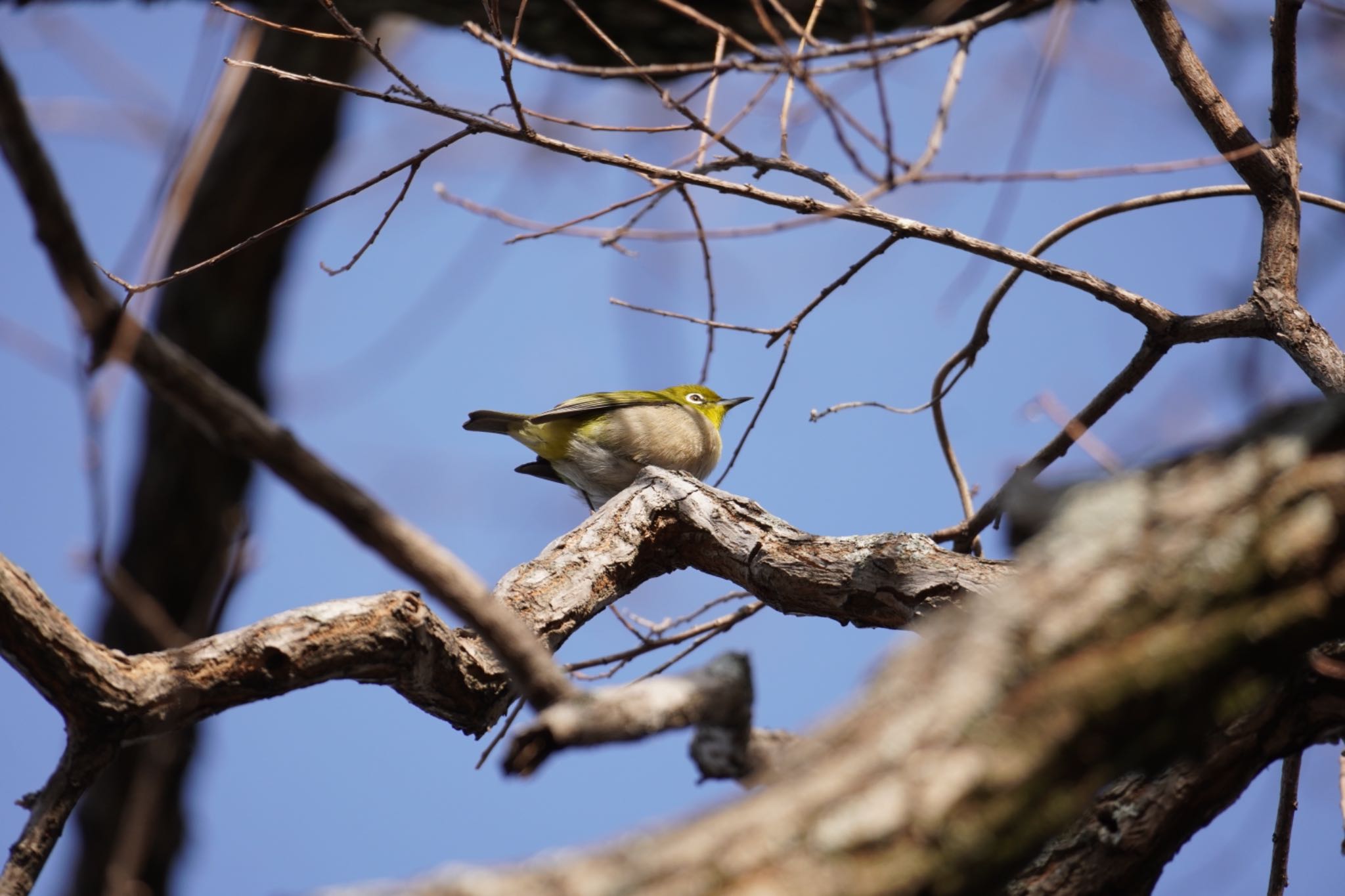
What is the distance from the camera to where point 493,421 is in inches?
252

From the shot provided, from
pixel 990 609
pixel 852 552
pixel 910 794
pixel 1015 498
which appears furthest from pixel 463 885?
pixel 852 552

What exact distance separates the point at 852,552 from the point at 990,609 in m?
1.89

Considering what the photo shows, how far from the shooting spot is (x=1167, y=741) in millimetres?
1348

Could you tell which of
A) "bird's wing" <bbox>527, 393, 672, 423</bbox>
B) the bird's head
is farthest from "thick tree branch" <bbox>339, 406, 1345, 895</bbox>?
the bird's head

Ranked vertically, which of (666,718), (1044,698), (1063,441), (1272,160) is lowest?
(1044,698)

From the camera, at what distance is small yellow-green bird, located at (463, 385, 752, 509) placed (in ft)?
19.4

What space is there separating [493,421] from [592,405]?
681 millimetres

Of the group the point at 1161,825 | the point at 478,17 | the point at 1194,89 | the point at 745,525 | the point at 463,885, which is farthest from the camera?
the point at 478,17

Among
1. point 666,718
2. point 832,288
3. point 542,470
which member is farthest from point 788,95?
point 542,470

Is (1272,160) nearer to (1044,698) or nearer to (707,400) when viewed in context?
(1044,698)

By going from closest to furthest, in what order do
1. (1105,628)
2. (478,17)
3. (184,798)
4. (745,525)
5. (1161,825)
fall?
(1105,628) < (1161,825) < (745,525) < (478,17) < (184,798)

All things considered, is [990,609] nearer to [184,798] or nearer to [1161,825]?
[1161,825]

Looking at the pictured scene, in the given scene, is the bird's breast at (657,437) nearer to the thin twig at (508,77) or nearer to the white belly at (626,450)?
the white belly at (626,450)

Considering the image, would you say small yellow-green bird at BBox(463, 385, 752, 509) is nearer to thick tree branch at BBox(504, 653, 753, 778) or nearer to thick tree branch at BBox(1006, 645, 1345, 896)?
thick tree branch at BBox(1006, 645, 1345, 896)
